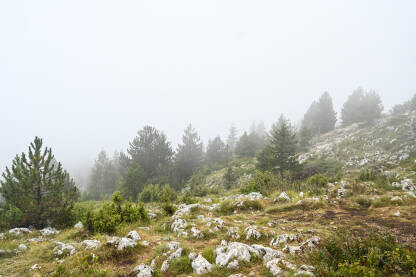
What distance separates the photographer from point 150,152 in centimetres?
3359

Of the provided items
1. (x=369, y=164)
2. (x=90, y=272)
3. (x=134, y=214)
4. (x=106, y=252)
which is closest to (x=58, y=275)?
(x=90, y=272)

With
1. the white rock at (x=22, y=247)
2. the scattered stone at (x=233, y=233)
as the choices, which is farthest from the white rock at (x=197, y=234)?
the white rock at (x=22, y=247)

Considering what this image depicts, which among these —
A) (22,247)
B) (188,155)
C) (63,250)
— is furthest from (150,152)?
(63,250)

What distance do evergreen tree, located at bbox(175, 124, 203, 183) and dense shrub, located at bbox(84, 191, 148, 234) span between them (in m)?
21.0

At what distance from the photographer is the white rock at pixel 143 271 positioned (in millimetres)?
4579

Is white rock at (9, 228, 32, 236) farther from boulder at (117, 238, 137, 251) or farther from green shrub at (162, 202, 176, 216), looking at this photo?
boulder at (117, 238, 137, 251)

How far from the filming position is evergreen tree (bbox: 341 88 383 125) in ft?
140

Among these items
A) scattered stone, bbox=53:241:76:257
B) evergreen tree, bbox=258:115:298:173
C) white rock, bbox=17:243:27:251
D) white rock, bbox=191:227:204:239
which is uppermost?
evergreen tree, bbox=258:115:298:173

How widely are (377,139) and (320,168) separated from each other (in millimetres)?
13059

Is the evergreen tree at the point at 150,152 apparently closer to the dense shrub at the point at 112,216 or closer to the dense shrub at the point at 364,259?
the dense shrub at the point at 112,216

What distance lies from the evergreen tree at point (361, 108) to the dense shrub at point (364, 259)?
4839 centimetres

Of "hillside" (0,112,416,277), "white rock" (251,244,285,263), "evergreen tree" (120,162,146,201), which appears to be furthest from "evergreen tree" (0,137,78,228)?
"evergreen tree" (120,162,146,201)

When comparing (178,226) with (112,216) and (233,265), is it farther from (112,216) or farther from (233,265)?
(233,265)

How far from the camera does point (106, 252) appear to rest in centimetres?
579
